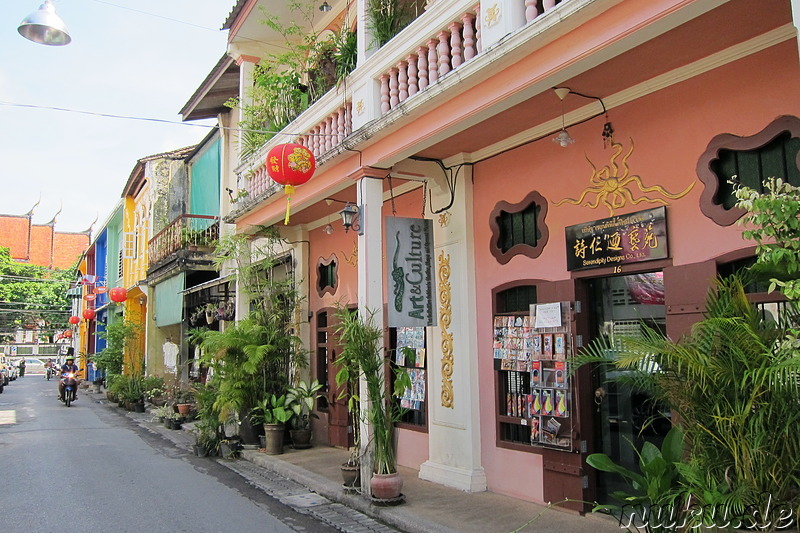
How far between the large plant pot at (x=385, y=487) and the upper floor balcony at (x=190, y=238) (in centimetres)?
1107

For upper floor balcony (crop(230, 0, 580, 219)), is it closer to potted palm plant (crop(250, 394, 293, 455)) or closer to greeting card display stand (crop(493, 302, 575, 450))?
greeting card display stand (crop(493, 302, 575, 450))

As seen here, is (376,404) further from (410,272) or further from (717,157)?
(717,157)

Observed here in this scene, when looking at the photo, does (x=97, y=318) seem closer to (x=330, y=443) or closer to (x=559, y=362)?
(x=330, y=443)

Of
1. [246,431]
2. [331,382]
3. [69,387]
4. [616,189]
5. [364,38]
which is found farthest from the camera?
[69,387]

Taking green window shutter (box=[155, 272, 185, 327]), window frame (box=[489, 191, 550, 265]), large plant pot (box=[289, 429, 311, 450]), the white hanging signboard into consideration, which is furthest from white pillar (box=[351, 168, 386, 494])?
green window shutter (box=[155, 272, 185, 327])

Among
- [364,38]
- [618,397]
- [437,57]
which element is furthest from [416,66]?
[618,397]

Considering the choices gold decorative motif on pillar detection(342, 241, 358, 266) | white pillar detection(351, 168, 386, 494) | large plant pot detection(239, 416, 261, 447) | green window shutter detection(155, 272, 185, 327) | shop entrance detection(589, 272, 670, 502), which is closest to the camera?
shop entrance detection(589, 272, 670, 502)

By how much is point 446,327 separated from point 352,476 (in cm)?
214

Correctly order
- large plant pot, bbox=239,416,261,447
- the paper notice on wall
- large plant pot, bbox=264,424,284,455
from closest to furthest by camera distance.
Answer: the paper notice on wall
large plant pot, bbox=264,424,284,455
large plant pot, bbox=239,416,261,447

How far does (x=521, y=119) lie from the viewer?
7098 mm

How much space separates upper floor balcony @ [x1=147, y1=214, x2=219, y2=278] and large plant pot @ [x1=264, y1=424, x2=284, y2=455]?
733 cm

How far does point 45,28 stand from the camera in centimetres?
769

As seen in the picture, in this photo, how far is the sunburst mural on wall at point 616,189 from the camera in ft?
20.0

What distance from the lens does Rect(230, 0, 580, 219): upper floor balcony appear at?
586 centimetres
